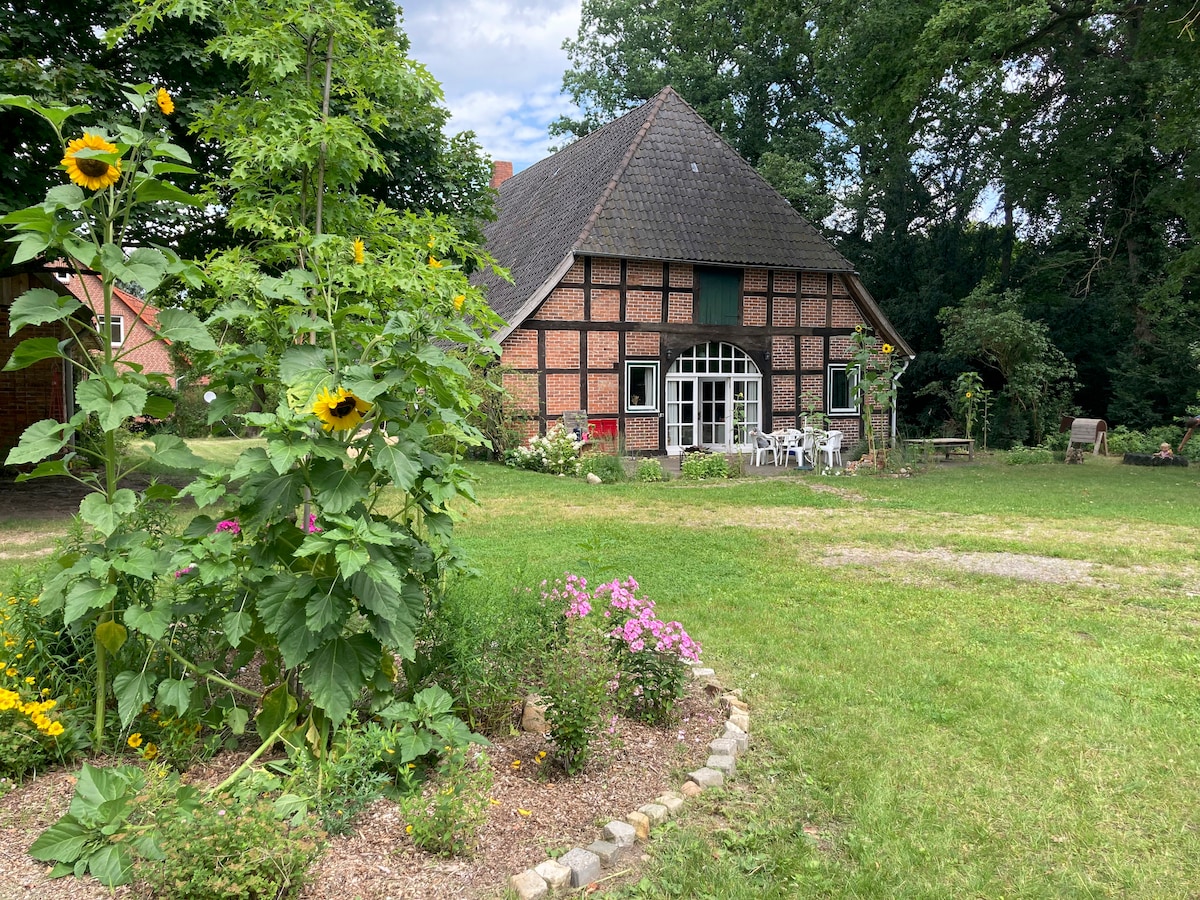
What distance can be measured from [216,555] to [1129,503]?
37.6 ft

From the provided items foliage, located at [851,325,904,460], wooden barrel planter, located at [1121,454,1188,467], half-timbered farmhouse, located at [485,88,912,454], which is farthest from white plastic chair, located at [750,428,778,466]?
wooden barrel planter, located at [1121,454,1188,467]

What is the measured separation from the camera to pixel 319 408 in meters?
2.29

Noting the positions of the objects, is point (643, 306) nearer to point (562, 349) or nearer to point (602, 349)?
point (602, 349)

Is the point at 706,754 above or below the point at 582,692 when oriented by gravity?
below

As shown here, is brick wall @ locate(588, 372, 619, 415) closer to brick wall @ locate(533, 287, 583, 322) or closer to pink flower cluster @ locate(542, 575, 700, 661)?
brick wall @ locate(533, 287, 583, 322)

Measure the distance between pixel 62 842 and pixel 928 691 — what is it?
3.54 metres

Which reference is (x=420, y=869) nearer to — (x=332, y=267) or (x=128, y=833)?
(x=128, y=833)

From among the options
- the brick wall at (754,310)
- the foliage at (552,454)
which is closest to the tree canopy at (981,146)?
the brick wall at (754,310)

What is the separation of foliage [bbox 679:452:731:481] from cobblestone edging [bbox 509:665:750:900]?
30.7ft

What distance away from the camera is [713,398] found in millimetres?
16766

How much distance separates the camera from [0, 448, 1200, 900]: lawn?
248 centimetres

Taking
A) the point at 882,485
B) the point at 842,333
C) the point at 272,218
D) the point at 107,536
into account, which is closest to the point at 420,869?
the point at 107,536

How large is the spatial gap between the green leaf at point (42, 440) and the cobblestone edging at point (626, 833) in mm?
1845

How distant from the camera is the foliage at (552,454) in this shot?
1312 centimetres
